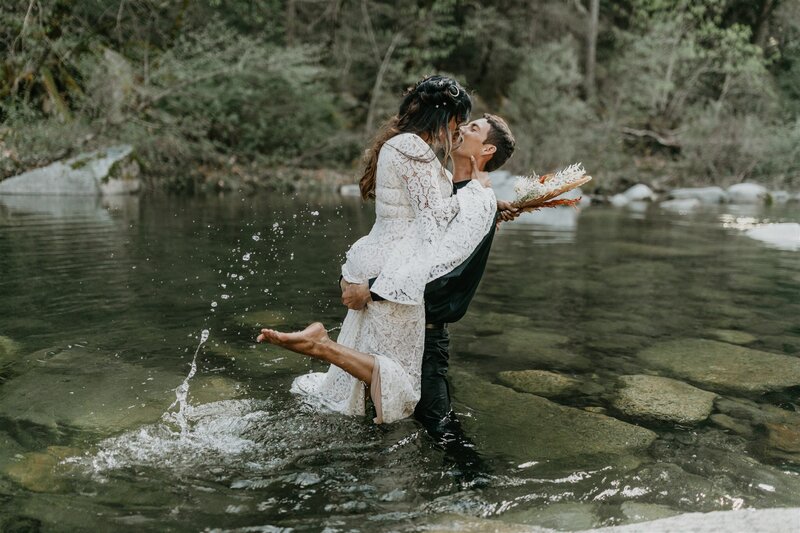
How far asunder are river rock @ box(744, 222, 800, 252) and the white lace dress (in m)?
11.6

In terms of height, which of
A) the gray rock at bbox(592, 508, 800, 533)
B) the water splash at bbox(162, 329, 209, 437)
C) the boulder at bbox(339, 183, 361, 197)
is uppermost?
the boulder at bbox(339, 183, 361, 197)

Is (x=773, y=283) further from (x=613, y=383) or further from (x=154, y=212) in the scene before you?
(x=154, y=212)

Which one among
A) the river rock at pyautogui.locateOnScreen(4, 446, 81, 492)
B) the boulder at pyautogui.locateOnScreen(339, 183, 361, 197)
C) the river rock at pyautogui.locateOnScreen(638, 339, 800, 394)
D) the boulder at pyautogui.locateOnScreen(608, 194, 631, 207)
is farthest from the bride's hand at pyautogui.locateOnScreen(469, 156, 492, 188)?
the boulder at pyautogui.locateOnScreen(608, 194, 631, 207)

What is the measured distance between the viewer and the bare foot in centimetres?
358

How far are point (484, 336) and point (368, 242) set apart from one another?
2.93 meters

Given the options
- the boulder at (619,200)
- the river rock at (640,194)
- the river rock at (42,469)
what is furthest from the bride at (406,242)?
the river rock at (640,194)

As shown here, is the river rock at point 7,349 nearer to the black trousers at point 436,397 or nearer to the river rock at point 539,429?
the black trousers at point 436,397

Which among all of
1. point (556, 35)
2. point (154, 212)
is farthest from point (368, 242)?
point (556, 35)

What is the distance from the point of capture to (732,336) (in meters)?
6.69

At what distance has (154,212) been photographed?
15648 millimetres

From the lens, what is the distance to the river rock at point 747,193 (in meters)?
25.6

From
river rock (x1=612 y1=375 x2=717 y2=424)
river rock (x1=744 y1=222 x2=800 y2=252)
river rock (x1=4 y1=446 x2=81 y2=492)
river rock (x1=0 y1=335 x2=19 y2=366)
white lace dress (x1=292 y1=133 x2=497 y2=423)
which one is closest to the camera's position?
river rock (x1=4 y1=446 x2=81 y2=492)

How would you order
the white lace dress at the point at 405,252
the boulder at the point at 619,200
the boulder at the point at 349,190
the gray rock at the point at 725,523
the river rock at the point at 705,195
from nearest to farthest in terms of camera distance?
1. the gray rock at the point at 725,523
2. the white lace dress at the point at 405,252
3. the boulder at the point at 349,190
4. the boulder at the point at 619,200
5. the river rock at the point at 705,195

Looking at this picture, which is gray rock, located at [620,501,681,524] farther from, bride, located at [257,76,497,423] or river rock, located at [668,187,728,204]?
river rock, located at [668,187,728,204]
